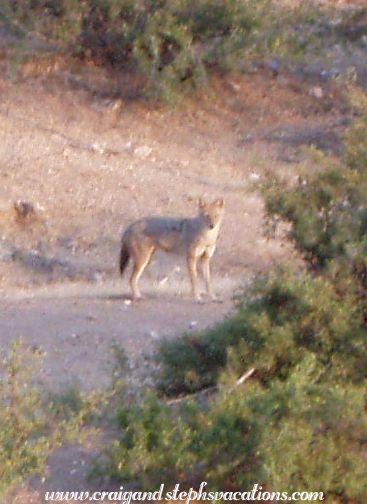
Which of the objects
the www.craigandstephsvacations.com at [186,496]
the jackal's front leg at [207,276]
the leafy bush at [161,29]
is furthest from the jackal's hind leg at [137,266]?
the leafy bush at [161,29]

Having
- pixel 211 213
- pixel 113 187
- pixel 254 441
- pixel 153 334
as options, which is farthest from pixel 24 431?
pixel 113 187

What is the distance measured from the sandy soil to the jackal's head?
87 cm

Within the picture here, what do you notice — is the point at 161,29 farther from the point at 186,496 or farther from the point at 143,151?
the point at 186,496

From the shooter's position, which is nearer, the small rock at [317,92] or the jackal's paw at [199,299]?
the jackal's paw at [199,299]

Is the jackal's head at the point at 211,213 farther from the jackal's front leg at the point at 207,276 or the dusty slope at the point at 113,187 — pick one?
the dusty slope at the point at 113,187

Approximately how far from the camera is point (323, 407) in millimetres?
5762

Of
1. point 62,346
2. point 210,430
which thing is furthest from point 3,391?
point 62,346

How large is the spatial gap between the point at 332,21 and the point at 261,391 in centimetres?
1473

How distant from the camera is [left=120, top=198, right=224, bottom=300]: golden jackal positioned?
453 inches

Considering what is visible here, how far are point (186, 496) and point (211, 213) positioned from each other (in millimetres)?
6048

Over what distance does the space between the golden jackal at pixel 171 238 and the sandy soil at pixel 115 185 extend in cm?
40

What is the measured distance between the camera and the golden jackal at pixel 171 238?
11503 millimetres

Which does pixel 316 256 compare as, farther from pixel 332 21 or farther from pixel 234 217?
pixel 332 21

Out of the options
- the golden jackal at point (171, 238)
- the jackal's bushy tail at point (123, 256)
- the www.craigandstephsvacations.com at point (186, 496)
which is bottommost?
the jackal's bushy tail at point (123, 256)
